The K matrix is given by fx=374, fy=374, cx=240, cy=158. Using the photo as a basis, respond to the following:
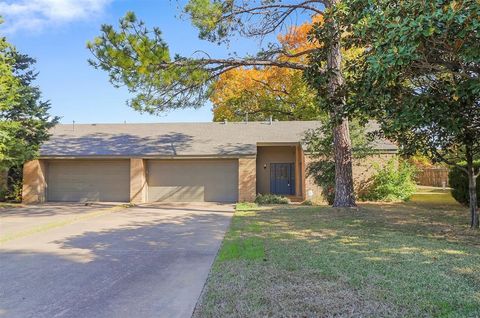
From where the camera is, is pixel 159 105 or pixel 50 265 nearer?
pixel 50 265

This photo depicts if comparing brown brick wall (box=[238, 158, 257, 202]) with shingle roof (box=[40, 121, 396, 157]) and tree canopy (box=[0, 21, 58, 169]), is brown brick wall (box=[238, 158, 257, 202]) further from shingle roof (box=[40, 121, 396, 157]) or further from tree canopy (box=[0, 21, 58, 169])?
tree canopy (box=[0, 21, 58, 169])

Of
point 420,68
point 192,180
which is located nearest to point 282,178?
point 192,180

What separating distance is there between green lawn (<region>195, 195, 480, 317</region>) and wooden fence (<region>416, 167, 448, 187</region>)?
21.9 meters

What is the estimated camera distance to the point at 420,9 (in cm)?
477

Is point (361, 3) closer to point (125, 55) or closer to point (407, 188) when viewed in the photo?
point (125, 55)

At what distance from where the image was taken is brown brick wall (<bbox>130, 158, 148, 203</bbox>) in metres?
19.5

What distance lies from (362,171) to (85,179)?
14723 millimetres

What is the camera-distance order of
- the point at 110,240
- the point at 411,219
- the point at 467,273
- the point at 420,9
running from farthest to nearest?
the point at 411,219, the point at 110,240, the point at 467,273, the point at 420,9

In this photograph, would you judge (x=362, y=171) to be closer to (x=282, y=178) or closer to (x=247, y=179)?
(x=282, y=178)

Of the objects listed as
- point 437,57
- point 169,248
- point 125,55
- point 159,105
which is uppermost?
point 125,55

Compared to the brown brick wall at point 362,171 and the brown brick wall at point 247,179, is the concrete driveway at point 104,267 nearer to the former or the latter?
the brown brick wall at point 247,179

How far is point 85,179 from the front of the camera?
20453mm

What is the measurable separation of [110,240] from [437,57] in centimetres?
749

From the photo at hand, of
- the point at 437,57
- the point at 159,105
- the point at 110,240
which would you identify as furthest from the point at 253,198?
the point at 437,57
